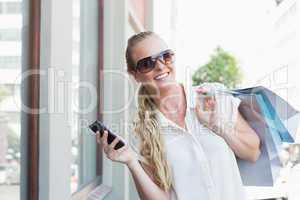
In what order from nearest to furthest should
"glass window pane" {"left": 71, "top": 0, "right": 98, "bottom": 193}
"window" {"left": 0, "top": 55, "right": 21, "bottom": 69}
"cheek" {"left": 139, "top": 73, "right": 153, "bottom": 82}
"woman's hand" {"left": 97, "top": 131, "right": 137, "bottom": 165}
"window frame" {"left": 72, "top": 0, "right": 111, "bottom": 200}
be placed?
"window" {"left": 0, "top": 55, "right": 21, "bottom": 69}
"woman's hand" {"left": 97, "top": 131, "right": 137, "bottom": 165}
"cheek" {"left": 139, "top": 73, "right": 153, "bottom": 82}
"glass window pane" {"left": 71, "top": 0, "right": 98, "bottom": 193}
"window frame" {"left": 72, "top": 0, "right": 111, "bottom": 200}

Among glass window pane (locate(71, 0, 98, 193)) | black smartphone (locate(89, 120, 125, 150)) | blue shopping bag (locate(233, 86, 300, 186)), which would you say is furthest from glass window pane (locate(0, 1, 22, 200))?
blue shopping bag (locate(233, 86, 300, 186))

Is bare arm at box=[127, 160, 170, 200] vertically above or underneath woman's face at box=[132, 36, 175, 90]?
underneath

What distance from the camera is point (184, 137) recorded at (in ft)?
4.65

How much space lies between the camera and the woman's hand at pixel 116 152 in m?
1.26

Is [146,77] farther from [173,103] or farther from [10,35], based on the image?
[10,35]

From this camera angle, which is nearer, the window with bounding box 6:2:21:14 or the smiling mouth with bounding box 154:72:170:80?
the window with bounding box 6:2:21:14

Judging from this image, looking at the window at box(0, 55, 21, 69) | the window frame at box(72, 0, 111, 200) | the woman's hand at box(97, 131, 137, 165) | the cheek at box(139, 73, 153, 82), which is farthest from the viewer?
the window frame at box(72, 0, 111, 200)

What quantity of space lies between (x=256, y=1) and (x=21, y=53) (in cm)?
104

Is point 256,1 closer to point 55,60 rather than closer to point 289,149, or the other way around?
point 289,149

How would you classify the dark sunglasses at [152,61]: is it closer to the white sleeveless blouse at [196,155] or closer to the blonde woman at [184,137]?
the blonde woman at [184,137]

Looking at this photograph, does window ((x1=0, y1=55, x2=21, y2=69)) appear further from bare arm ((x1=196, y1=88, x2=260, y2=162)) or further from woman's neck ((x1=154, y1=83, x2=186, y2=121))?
bare arm ((x1=196, y1=88, x2=260, y2=162))

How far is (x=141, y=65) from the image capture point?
1360mm

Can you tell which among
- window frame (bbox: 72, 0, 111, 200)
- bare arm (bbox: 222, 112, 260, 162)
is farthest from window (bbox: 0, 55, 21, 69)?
bare arm (bbox: 222, 112, 260, 162)

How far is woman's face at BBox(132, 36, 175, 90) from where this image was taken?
136 cm
